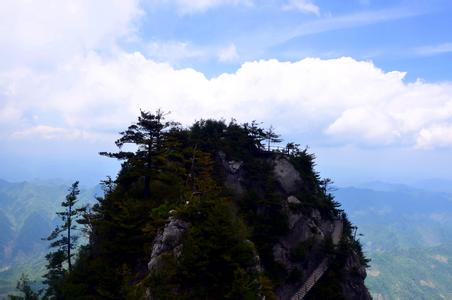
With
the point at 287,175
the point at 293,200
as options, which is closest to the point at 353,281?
the point at 293,200

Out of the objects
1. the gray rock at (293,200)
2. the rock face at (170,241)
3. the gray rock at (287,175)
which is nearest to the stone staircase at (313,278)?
the gray rock at (293,200)

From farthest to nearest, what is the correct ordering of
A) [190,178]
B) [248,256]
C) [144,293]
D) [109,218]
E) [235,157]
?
[235,157] < [190,178] < [109,218] < [248,256] < [144,293]

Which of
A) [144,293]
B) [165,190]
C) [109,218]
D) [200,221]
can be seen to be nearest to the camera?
[144,293]

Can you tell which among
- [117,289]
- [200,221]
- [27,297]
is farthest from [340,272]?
[27,297]

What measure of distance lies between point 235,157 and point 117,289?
84.3 feet

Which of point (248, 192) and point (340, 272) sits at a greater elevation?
point (248, 192)

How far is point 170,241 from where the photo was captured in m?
26.8

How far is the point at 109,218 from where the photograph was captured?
111 feet

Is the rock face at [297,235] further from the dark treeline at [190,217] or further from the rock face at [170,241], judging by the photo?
the rock face at [170,241]

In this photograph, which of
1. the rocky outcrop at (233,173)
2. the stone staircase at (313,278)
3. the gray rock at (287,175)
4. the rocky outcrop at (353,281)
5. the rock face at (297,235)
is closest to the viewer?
the stone staircase at (313,278)

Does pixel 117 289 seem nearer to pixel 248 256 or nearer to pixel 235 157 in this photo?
pixel 248 256

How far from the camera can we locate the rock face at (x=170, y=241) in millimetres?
26178

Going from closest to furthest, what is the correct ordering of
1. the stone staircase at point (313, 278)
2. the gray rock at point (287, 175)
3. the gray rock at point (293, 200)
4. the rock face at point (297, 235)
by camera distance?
the stone staircase at point (313, 278) → the rock face at point (297, 235) → the gray rock at point (293, 200) → the gray rock at point (287, 175)

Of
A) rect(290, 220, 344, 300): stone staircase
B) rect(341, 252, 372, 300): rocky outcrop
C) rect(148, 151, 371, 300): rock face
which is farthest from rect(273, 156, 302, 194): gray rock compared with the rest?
rect(341, 252, 372, 300): rocky outcrop
